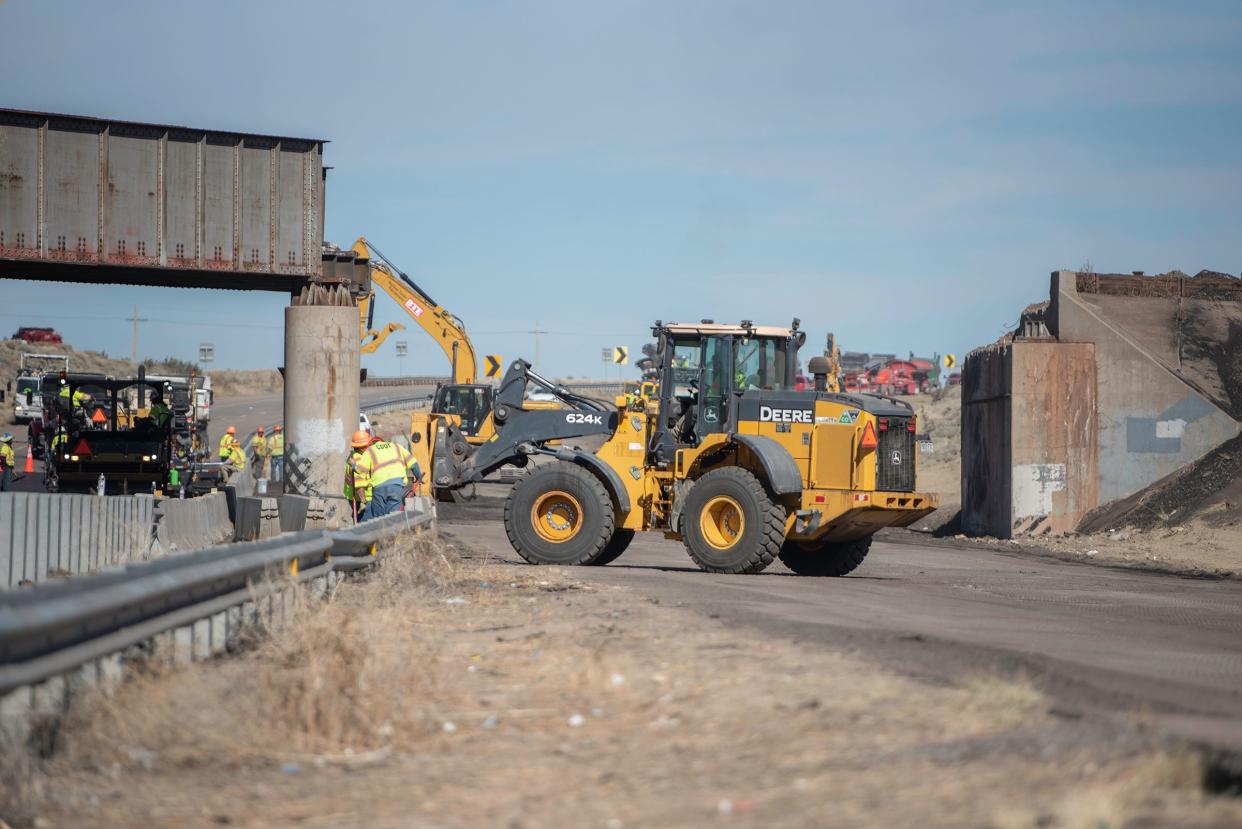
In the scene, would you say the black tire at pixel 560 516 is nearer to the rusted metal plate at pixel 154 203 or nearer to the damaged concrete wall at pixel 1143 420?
the damaged concrete wall at pixel 1143 420

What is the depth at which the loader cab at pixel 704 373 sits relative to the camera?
18922 mm

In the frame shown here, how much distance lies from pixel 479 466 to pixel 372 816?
49.9ft

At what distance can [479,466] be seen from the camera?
20609 mm

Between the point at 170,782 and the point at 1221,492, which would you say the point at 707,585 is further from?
A: the point at 1221,492

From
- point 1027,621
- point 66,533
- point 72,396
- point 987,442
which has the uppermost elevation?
point 72,396

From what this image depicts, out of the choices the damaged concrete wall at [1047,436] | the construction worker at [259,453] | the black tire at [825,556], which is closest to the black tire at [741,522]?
the black tire at [825,556]

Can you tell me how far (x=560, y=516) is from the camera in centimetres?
1889

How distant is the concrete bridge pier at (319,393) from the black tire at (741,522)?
15.2 meters

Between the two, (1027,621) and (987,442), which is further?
(987,442)

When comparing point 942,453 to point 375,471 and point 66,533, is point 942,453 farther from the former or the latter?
point 66,533

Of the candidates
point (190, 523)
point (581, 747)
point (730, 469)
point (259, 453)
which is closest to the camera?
point (581, 747)

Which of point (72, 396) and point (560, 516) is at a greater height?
point (72, 396)

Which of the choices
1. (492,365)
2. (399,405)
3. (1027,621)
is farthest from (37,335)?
(1027,621)

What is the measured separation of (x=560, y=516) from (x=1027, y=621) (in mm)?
7943
